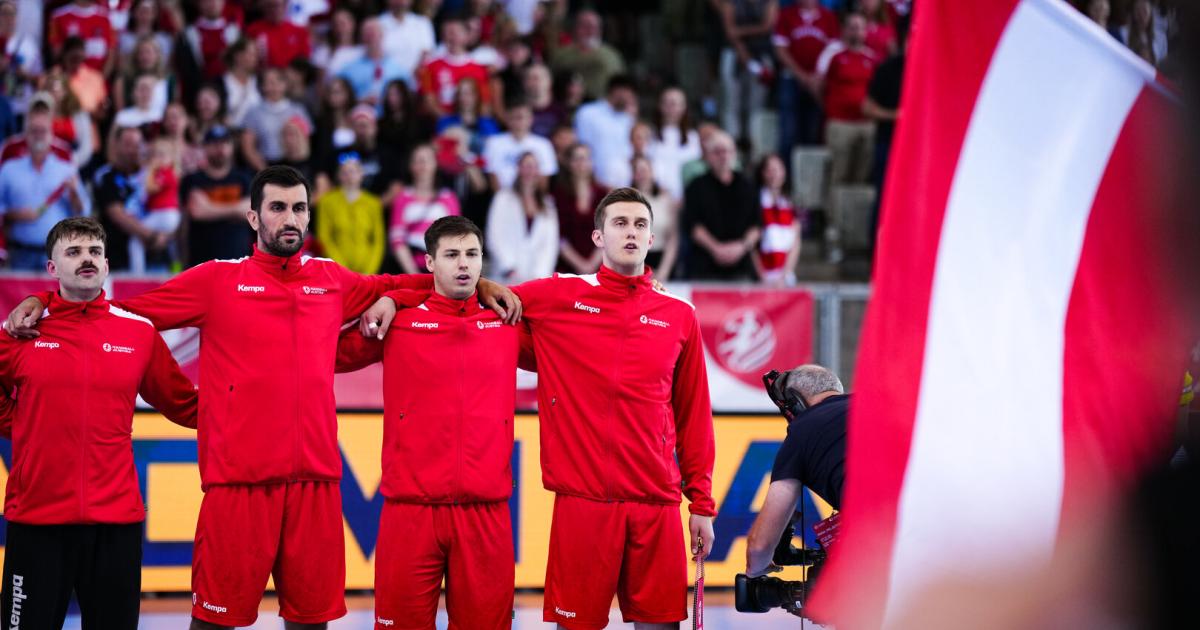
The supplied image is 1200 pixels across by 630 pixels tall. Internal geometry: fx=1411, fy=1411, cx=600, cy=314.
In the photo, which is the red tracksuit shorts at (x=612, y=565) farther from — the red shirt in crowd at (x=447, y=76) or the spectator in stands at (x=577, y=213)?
the red shirt in crowd at (x=447, y=76)

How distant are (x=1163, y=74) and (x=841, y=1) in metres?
13.4

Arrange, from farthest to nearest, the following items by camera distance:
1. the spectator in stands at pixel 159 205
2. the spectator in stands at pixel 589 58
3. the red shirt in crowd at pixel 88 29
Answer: the spectator in stands at pixel 589 58
the red shirt in crowd at pixel 88 29
the spectator in stands at pixel 159 205

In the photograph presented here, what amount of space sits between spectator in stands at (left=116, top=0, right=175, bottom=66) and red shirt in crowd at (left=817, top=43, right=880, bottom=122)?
6.65m

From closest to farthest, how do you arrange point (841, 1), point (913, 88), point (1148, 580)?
point (1148, 580)
point (913, 88)
point (841, 1)

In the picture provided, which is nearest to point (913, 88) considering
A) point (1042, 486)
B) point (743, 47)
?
point (1042, 486)

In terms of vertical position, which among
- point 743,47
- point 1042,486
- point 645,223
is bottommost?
point 1042,486

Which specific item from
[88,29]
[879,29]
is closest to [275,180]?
[88,29]

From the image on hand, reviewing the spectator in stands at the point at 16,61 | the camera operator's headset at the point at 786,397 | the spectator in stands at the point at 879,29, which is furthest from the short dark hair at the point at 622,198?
the spectator in stands at the point at 879,29

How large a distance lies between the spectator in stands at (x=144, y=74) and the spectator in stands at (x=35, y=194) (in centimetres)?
124

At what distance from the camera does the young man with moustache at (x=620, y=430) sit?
21.2 ft

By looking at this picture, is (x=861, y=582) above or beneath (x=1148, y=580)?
beneath

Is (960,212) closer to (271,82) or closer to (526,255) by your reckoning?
(526,255)

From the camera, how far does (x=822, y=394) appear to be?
6504 mm

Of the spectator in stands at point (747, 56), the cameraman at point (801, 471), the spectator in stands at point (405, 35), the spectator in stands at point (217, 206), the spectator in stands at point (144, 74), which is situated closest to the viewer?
the cameraman at point (801, 471)
